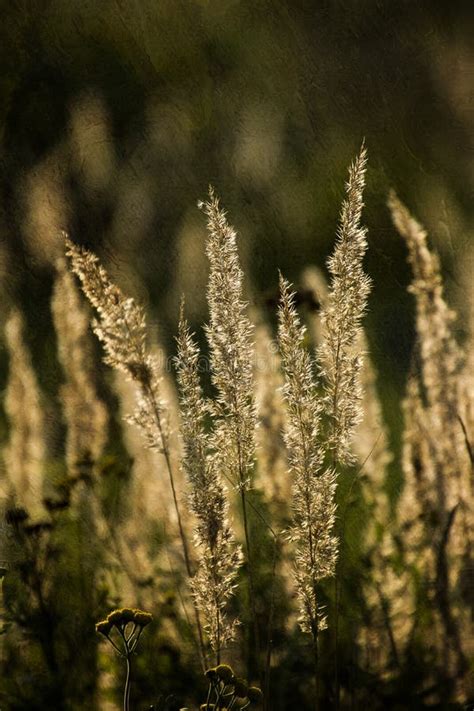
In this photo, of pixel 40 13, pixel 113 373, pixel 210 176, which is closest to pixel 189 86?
pixel 210 176

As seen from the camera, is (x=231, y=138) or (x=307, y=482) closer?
(x=307, y=482)

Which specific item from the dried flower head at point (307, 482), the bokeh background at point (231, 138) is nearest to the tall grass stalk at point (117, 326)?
the dried flower head at point (307, 482)

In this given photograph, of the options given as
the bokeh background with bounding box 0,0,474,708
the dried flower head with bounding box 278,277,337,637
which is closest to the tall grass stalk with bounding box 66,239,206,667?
the dried flower head with bounding box 278,277,337,637

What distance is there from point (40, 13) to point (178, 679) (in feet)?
5.79

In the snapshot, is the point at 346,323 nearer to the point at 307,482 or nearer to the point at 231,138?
the point at 307,482

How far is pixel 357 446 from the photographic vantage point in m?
1.71

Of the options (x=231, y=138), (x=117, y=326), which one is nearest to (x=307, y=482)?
(x=117, y=326)

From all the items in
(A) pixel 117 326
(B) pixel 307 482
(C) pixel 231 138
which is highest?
(C) pixel 231 138

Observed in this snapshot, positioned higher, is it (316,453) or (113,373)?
(113,373)

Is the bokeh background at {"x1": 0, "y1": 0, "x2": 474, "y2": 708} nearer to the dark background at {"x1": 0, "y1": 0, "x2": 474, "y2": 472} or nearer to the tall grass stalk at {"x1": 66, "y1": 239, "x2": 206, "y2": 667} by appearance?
the dark background at {"x1": 0, "y1": 0, "x2": 474, "y2": 472}

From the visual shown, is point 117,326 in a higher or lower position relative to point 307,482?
higher

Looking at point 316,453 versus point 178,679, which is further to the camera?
point 178,679

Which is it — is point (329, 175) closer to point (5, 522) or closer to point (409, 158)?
point (409, 158)

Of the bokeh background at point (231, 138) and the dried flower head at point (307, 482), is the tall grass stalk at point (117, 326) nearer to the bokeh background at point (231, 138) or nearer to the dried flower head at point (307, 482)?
the dried flower head at point (307, 482)
